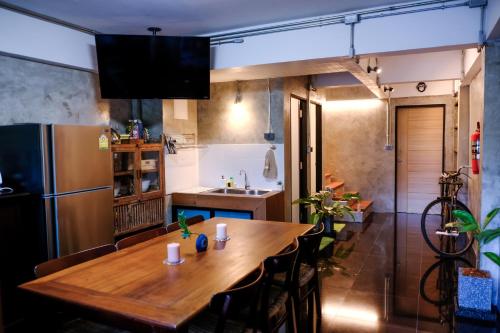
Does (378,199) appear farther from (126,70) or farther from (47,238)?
(47,238)

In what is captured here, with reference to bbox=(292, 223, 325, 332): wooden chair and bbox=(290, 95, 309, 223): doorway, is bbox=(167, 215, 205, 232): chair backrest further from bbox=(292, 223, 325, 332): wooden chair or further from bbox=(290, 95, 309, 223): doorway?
bbox=(290, 95, 309, 223): doorway

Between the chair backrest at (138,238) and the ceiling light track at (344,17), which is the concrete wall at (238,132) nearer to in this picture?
the ceiling light track at (344,17)

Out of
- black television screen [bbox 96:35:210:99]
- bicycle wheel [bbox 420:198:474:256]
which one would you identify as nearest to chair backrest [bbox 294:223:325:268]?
black television screen [bbox 96:35:210:99]

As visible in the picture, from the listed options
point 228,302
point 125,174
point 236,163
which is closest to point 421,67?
point 236,163

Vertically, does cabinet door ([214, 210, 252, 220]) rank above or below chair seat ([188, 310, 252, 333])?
above

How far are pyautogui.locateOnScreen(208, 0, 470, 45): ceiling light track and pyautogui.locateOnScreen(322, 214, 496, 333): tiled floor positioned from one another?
2.65 m

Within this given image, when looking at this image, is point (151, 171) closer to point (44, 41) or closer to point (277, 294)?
point (44, 41)

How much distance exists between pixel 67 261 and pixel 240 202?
8.63 ft

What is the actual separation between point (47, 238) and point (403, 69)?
5.43 metres

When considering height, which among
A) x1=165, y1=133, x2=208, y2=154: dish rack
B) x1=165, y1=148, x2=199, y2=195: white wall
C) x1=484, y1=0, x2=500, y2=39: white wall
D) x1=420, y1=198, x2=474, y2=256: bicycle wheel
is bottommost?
x1=420, y1=198, x2=474, y2=256: bicycle wheel

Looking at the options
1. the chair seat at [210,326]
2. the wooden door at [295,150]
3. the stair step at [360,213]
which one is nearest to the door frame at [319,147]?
the stair step at [360,213]

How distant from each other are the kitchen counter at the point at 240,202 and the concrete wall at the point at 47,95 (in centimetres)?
143

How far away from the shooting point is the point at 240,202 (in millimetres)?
4867

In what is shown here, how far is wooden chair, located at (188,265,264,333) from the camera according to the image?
178cm
